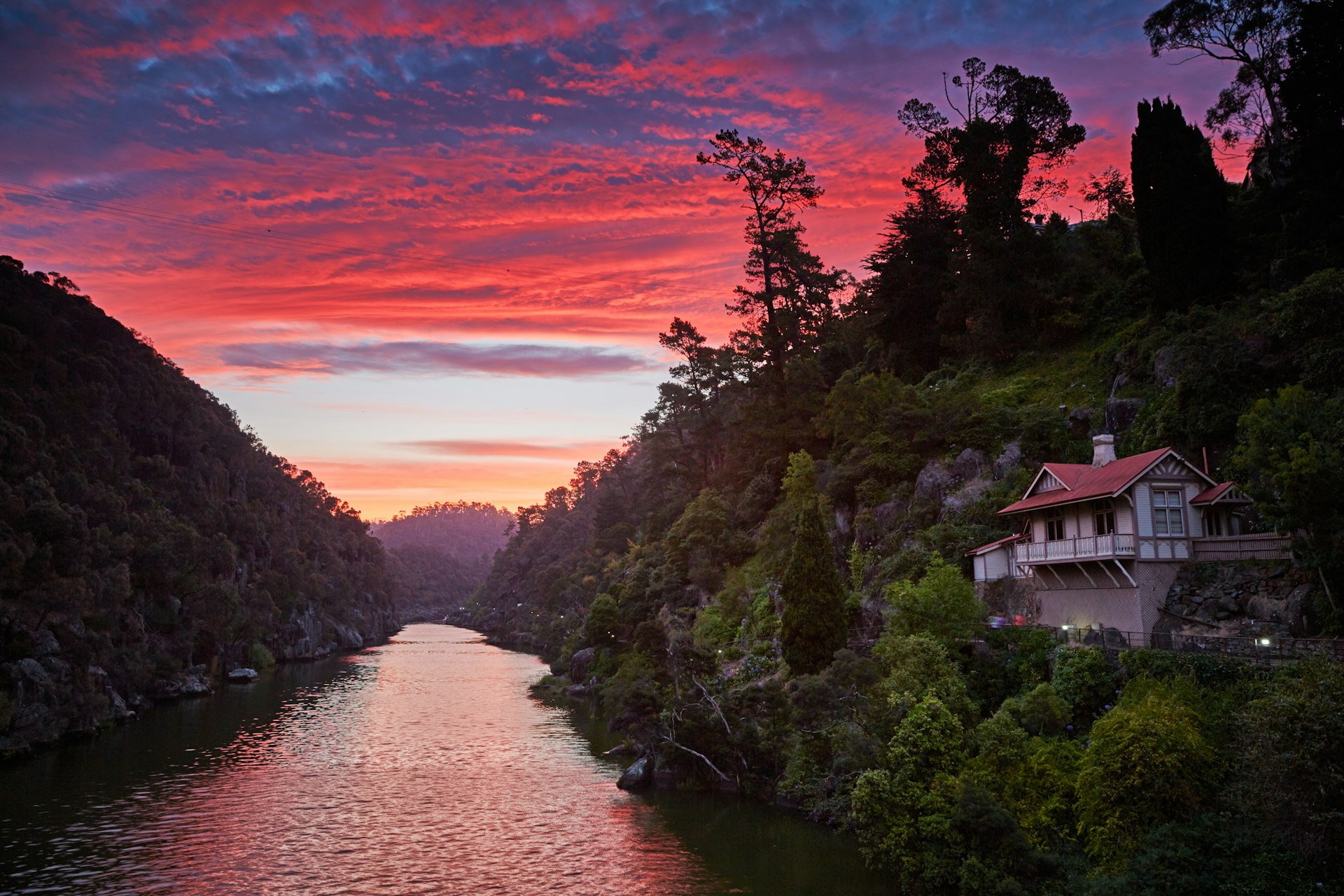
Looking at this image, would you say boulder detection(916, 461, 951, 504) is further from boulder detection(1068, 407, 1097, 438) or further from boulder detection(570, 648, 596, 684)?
boulder detection(570, 648, 596, 684)

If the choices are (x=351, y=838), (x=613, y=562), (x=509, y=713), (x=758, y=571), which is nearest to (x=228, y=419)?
(x=613, y=562)

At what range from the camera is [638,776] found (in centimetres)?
4409

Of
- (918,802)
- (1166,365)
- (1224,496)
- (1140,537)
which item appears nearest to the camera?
(918,802)

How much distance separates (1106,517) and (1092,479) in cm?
227

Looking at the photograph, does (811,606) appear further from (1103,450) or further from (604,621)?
(604,621)

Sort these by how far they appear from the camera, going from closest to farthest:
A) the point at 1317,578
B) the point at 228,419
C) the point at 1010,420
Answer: the point at 1317,578, the point at 1010,420, the point at 228,419

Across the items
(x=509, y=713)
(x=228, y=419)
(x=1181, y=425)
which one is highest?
(x=228, y=419)

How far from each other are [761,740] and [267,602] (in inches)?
3667

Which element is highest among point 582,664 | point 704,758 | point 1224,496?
Result: point 1224,496

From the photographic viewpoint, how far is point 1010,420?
172ft

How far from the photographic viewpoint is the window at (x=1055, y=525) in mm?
39781

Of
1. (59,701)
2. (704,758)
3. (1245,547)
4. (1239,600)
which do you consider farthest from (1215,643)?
(59,701)

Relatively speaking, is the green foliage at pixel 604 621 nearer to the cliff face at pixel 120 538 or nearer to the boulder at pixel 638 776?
the boulder at pixel 638 776

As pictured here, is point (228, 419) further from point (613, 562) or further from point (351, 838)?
point (351, 838)
